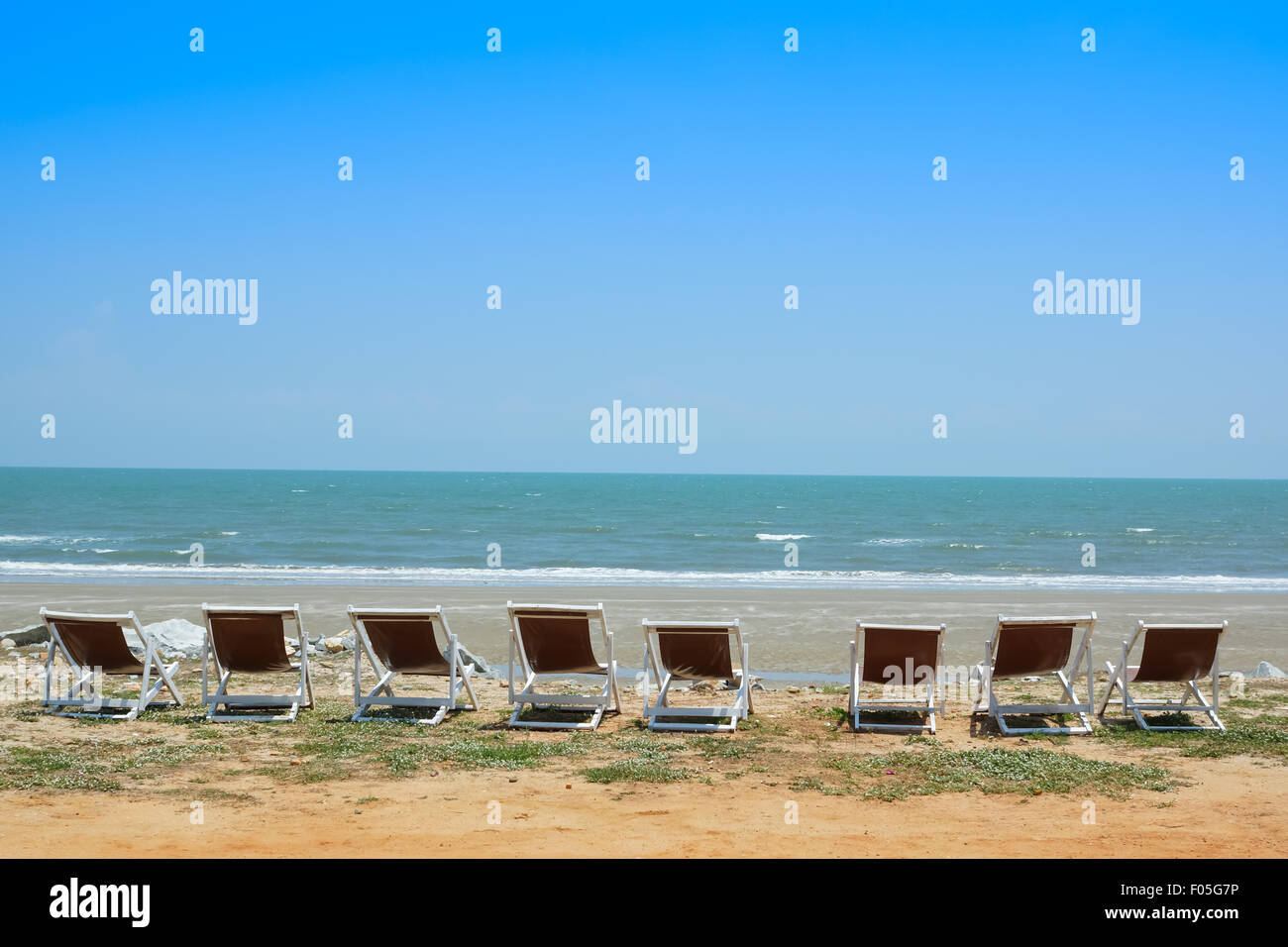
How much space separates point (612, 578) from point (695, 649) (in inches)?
798

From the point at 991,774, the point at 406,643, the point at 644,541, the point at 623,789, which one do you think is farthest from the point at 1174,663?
the point at 644,541

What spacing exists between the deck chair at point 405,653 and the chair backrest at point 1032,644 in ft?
13.2

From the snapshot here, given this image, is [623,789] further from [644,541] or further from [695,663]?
[644,541]

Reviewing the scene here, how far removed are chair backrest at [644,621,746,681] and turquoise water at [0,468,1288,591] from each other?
18069 millimetres

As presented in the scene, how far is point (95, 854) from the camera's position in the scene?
4.50m

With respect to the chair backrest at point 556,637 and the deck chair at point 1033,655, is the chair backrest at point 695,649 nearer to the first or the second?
the chair backrest at point 556,637

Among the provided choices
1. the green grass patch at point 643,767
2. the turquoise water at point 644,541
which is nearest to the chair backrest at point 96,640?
the green grass patch at point 643,767

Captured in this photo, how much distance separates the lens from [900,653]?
303 inches

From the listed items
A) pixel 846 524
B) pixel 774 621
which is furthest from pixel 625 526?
pixel 774 621

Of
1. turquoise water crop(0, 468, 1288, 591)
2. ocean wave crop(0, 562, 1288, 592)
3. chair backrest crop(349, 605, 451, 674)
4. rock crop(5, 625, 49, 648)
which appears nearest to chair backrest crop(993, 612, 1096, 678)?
chair backrest crop(349, 605, 451, 674)

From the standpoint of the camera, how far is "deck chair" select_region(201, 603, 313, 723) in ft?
25.6
